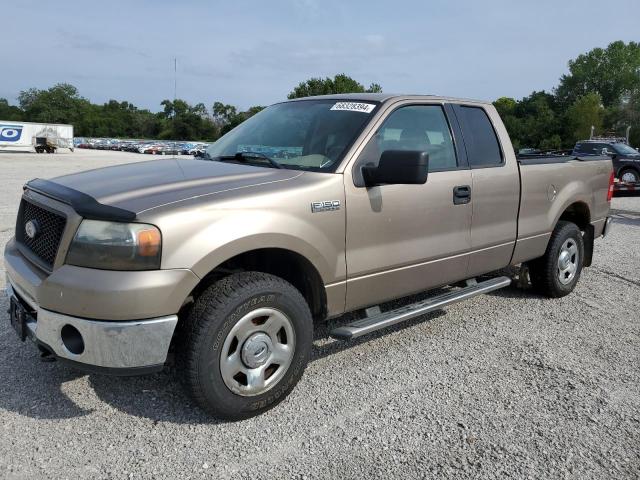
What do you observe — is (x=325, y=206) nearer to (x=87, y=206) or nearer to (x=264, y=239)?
(x=264, y=239)

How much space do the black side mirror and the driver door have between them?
0.15m

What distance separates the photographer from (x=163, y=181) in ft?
9.74

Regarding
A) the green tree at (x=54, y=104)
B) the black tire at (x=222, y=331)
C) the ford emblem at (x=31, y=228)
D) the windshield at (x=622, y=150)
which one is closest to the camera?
the black tire at (x=222, y=331)

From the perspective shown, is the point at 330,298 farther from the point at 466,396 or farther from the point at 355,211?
the point at 466,396

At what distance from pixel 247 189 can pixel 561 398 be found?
2.29m

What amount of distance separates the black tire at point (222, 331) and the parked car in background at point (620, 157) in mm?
16759

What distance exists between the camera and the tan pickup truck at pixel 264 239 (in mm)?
2527

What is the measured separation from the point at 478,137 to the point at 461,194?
0.70 meters

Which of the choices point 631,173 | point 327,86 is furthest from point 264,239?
point 327,86

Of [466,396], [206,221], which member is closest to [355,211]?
[206,221]

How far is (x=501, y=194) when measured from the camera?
4258mm

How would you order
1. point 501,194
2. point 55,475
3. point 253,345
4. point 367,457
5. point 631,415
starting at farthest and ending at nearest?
point 501,194 < point 631,415 < point 253,345 < point 367,457 < point 55,475

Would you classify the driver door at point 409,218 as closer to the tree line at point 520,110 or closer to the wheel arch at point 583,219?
the wheel arch at point 583,219

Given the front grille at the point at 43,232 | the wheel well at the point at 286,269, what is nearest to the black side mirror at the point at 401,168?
the wheel well at the point at 286,269
